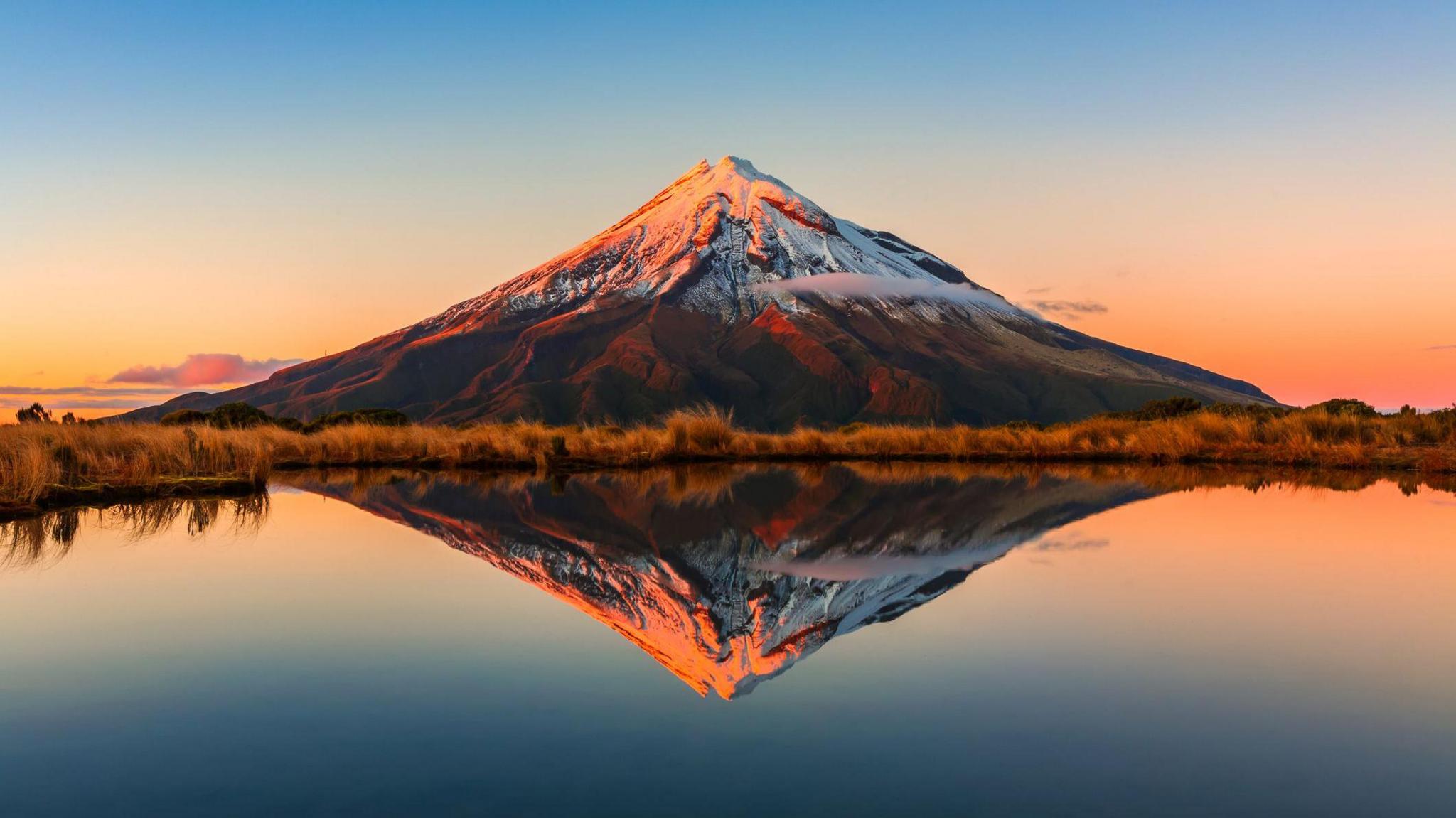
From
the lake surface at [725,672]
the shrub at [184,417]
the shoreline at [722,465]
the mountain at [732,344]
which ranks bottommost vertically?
the lake surface at [725,672]

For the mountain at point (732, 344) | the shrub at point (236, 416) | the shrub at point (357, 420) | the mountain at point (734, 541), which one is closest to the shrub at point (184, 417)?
the shrub at point (236, 416)

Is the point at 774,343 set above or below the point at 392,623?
above

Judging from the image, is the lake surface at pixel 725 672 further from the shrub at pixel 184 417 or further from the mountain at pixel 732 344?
the mountain at pixel 732 344

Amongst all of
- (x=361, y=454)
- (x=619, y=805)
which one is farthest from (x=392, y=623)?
(x=361, y=454)

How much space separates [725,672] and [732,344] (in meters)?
142

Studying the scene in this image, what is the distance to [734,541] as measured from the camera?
7918mm

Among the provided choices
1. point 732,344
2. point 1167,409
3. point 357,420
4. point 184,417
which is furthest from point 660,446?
point 732,344

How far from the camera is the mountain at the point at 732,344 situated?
126m

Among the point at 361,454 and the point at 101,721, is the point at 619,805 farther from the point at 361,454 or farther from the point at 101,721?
the point at 361,454

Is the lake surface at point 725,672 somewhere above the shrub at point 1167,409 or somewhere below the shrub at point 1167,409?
below

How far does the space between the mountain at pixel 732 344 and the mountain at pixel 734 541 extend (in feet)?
332

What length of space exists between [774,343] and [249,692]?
139 meters

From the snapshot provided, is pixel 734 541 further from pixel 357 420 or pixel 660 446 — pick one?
pixel 357 420

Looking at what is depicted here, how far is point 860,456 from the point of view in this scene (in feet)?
65.5
